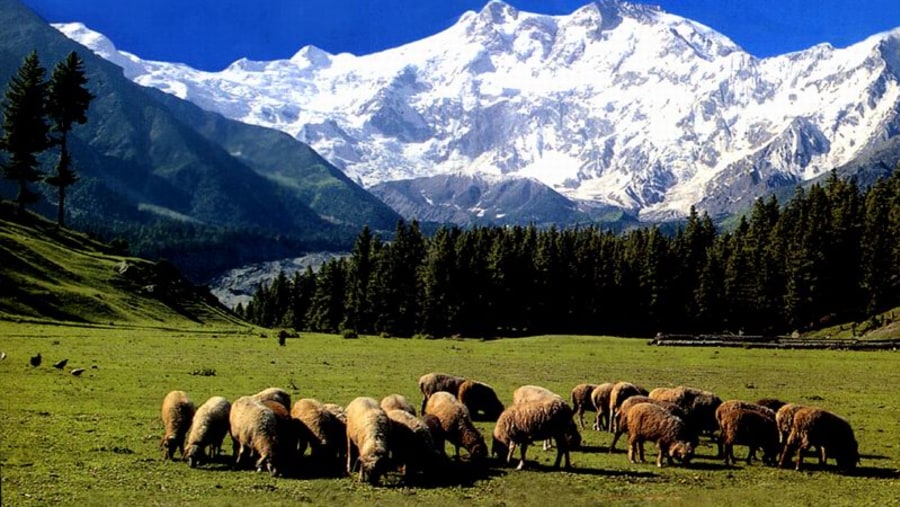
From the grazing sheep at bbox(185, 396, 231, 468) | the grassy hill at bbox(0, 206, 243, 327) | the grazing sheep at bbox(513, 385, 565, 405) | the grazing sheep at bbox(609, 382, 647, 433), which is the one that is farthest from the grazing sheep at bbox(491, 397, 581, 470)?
the grassy hill at bbox(0, 206, 243, 327)

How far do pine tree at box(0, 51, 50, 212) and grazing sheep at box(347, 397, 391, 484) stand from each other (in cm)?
8381

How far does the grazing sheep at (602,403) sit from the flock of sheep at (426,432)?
177 inches

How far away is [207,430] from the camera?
20672 millimetres

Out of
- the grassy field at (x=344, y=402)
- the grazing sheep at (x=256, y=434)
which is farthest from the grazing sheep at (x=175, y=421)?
the grazing sheep at (x=256, y=434)

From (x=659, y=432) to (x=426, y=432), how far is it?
7645 mm

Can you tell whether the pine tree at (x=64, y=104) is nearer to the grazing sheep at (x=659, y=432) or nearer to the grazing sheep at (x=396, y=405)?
the grazing sheep at (x=396, y=405)

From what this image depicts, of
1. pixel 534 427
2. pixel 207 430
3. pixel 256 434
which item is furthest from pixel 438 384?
pixel 207 430

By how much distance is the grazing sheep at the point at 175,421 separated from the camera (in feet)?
68.3

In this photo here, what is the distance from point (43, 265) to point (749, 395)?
69.5 meters

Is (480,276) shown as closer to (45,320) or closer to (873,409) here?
(45,320)

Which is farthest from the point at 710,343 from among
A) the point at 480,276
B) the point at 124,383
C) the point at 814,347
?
the point at 124,383

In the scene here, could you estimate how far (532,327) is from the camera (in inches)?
4616

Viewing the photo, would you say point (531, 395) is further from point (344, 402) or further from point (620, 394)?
point (344, 402)

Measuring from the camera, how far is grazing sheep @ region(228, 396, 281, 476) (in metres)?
19.6
